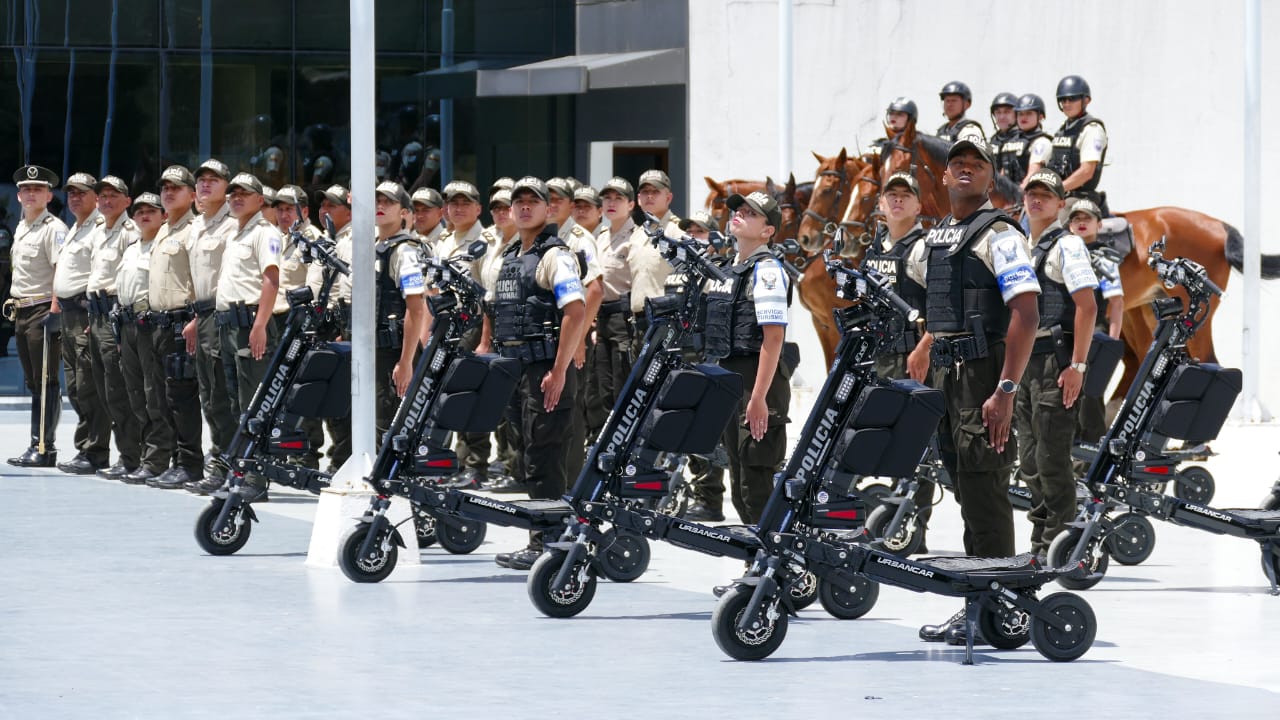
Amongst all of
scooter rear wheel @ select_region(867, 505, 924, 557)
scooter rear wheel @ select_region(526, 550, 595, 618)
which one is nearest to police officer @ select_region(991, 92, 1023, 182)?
scooter rear wheel @ select_region(867, 505, 924, 557)

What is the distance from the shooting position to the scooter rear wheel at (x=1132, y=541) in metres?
10.8

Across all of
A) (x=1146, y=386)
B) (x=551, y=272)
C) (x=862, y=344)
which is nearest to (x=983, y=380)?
(x=862, y=344)

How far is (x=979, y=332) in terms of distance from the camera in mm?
8914

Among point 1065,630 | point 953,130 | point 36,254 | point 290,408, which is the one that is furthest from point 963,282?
point 36,254

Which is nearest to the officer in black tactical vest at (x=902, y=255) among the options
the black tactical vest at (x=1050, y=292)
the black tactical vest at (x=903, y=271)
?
the black tactical vest at (x=903, y=271)

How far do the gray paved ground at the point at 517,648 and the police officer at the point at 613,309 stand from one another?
9.20 feet

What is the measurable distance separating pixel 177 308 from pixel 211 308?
0.53 metres

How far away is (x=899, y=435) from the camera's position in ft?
27.3

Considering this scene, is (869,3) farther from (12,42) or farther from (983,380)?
(983,380)

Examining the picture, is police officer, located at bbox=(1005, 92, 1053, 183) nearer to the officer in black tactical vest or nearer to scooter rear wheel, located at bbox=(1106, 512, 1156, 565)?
the officer in black tactical vest

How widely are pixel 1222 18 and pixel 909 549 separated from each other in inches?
429

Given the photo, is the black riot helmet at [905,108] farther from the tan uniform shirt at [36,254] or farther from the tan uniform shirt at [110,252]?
the tan uniform shirt at [36,254]

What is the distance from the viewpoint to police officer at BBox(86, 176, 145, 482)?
1578 centimetres

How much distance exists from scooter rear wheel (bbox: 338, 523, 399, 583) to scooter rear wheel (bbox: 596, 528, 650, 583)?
101 cm
